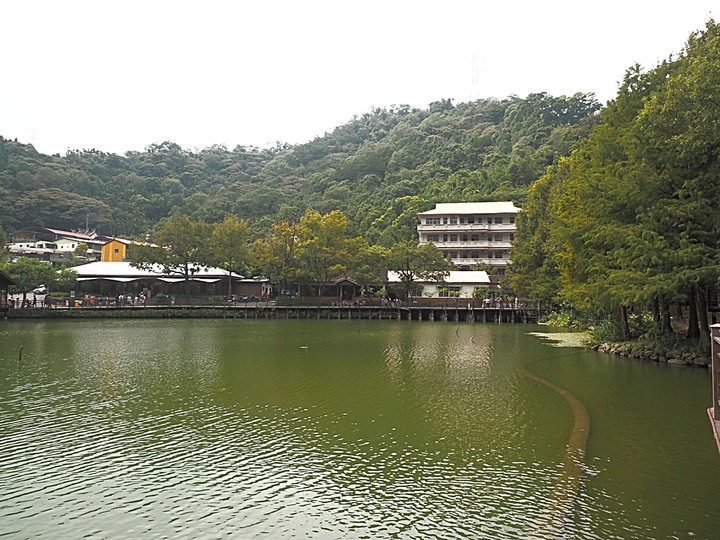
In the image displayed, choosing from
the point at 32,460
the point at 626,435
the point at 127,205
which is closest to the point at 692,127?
the point at 626,435

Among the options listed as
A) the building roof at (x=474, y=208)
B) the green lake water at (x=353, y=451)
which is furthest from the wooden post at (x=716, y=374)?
the building roof at (x=474, y=208)

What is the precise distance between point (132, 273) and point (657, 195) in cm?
4616

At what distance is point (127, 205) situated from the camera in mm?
93438

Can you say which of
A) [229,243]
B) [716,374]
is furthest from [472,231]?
[716,374]

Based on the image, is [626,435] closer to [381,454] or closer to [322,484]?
[381,454]

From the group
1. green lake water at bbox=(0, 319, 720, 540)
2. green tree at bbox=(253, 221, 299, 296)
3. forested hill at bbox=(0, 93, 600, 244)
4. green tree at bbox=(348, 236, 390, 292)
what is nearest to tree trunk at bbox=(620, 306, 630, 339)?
green lake water at bbox=(0, 319, 720, 540)

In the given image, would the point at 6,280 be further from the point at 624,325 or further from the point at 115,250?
the point at 624,325

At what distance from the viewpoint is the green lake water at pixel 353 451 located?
7.25 metres

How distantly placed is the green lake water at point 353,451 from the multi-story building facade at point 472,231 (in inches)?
1798

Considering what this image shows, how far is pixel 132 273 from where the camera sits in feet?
178

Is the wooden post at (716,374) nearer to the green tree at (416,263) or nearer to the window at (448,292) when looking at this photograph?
the green tree at (416,263)

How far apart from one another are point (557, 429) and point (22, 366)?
16.7 metres

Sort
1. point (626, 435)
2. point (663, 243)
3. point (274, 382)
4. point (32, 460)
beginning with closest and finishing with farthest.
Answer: point (32, 460), point (626, 435), point (274, 382), point (663, 243)

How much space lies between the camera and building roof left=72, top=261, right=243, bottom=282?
174 ft
